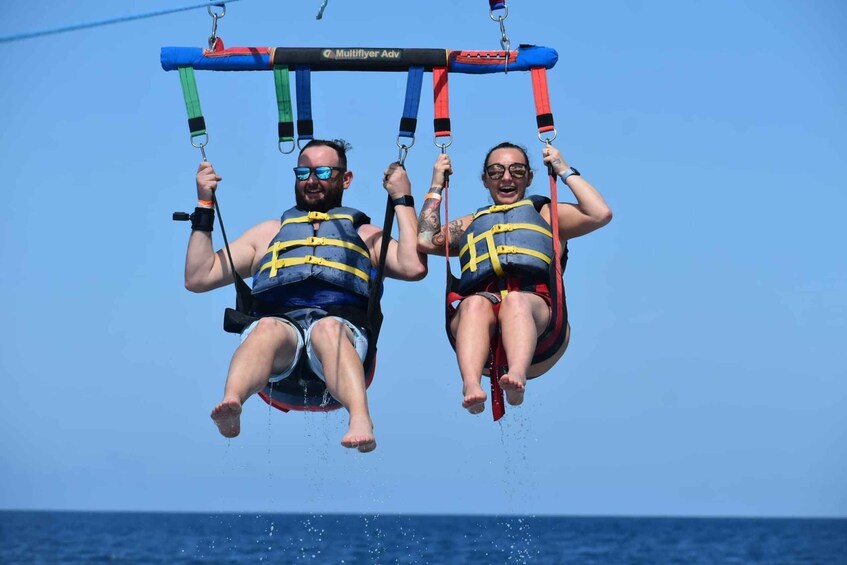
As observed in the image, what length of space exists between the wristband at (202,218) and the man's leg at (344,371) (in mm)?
943

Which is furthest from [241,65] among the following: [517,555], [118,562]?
[517,555]

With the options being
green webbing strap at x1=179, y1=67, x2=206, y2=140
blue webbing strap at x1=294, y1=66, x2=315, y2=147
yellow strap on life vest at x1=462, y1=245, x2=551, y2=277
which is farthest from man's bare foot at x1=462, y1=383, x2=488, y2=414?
green webbing strap at x1=179, y1=67, x2=206, y2=140

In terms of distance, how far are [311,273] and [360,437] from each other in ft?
4.15

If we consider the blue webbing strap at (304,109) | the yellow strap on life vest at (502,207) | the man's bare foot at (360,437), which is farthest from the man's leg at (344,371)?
the blue webbing strap at (304,109)

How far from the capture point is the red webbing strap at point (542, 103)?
8.00m

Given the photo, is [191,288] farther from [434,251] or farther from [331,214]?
[434,251]

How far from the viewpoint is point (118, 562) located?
157 ft

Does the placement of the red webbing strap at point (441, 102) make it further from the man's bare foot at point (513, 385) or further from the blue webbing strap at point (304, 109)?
the man's bare foot at point (513, 385)

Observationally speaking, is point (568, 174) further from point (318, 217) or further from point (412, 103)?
point (318, 217)

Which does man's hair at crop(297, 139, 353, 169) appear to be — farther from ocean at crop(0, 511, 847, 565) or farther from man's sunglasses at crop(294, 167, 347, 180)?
ocean at crop(0, 511, 847, 565)

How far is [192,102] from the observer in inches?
323

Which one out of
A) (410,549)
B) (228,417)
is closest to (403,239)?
(228,417)

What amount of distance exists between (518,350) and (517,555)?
53.8 m

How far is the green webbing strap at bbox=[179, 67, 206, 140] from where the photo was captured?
8133 mm
